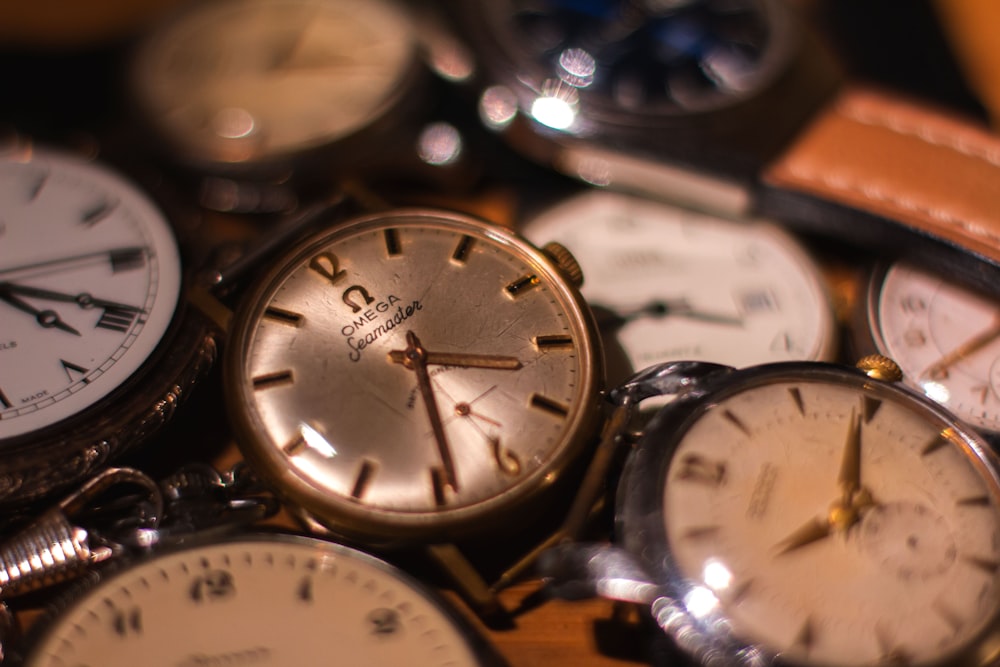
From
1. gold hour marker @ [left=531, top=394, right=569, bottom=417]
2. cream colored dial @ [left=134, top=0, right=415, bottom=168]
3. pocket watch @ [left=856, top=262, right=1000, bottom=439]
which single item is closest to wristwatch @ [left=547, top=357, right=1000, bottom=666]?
gold hour marker @ [left=531, top=394, right=569, bottom=417]

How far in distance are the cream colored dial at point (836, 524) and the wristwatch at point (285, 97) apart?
1017 mm

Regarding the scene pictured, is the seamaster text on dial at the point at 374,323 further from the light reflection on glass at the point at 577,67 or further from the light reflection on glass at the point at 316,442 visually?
the light reflection on glass at the point at 577,67

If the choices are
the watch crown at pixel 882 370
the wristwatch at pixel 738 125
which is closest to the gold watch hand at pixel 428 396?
the watch crown at pixel 882 370

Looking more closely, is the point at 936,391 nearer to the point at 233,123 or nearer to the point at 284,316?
the point at 284,316

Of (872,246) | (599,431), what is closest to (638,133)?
(872,246)

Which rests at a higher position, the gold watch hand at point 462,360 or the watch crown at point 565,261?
the watch crown at point 565,261

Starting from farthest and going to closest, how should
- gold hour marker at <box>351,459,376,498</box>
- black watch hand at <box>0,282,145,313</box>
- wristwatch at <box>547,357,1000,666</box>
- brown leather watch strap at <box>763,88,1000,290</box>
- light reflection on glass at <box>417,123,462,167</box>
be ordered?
light reflection on glass at <box>417,123,462,167</box>, brown leather watch strap at <box>763,88,1000,290</box>, black watch hand at <box>0,282,145,313</box>, gold hour marker at <box>351,459,376,498</box>, wristwatch at <box>547,357,1000,666</box>

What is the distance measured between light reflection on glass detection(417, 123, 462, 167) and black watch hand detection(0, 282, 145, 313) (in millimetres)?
777

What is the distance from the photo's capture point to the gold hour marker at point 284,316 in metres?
1.45

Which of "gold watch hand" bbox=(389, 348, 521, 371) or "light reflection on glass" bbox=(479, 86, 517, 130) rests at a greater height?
"light reflection on glass" bbox=(479, 86, 517, 130)

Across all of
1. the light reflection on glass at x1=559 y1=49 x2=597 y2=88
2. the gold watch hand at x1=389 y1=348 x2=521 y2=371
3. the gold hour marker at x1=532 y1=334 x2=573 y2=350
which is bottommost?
the gold watch hand at x1=389 y1=348 x2=521 y2=371

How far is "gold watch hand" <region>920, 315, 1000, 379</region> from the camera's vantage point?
163 cm

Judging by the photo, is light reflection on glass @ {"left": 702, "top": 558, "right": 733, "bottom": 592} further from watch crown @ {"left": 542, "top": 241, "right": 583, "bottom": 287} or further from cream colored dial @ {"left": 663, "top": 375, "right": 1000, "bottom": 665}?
watch crown @ {"left": 542, "top": 241, "right": 583, "bottom": 287}

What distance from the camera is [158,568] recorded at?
1.27 meters
